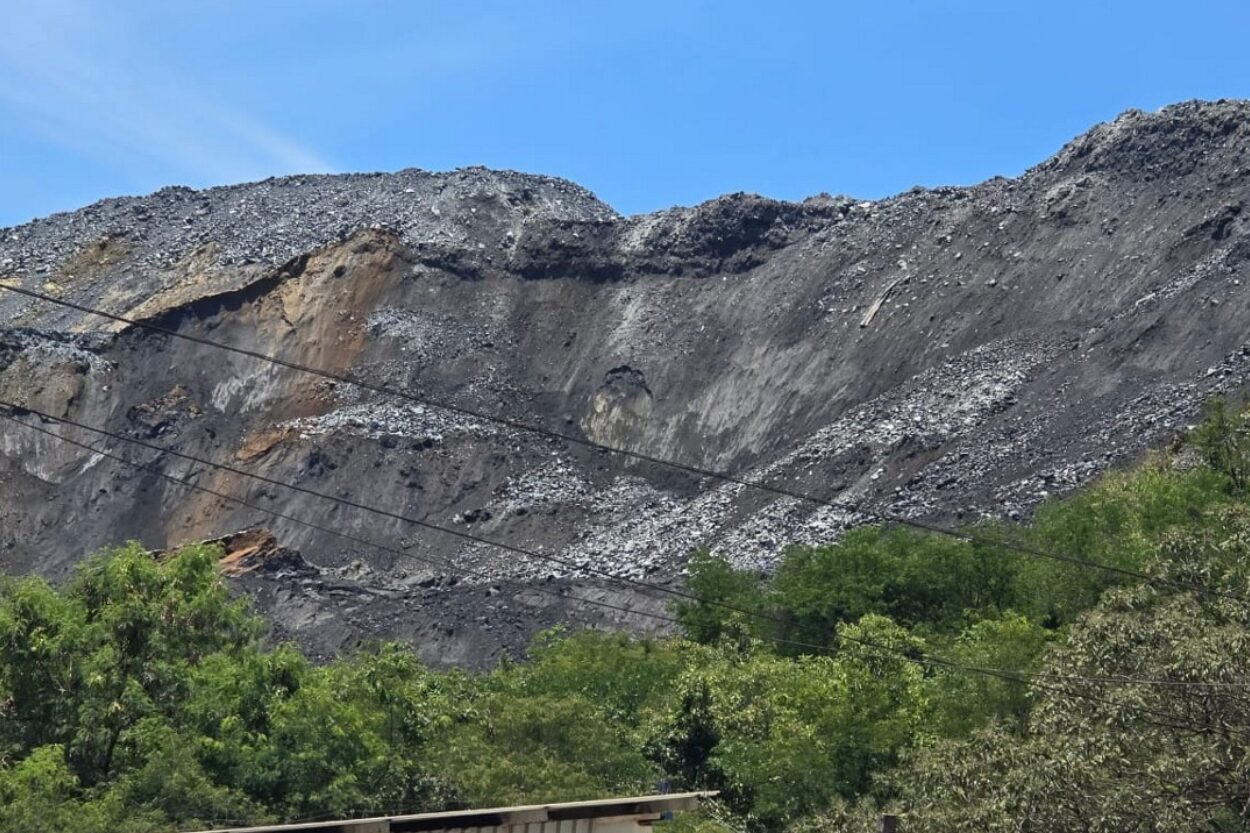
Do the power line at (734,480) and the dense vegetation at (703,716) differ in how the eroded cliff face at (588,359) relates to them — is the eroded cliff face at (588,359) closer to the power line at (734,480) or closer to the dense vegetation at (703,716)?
the power line at (734,480)

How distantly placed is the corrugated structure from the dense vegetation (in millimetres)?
4590

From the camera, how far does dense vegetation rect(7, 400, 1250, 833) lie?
2297cm

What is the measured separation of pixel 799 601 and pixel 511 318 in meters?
45.5

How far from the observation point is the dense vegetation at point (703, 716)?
23.0 meters

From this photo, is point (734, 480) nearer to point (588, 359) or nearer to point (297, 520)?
point (297, 520)

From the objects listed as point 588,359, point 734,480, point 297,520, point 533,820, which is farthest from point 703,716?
point 588,359

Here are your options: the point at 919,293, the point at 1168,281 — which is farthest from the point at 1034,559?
the point at 919,293

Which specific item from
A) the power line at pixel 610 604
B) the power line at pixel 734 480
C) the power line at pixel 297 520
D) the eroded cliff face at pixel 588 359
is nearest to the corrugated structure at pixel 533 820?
the power line at pixel 734 480

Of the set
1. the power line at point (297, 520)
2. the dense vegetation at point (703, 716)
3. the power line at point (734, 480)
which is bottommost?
the dense vegetation at point (703, 716)

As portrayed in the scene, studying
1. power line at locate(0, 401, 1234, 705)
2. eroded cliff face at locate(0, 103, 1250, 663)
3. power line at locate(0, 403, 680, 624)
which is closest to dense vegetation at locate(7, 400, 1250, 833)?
power line at locate(0, 401, 1234, 705)

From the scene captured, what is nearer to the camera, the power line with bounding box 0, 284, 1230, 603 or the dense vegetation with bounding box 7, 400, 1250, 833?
the dense vegetation with bounding box 7, 400, 1250, 833

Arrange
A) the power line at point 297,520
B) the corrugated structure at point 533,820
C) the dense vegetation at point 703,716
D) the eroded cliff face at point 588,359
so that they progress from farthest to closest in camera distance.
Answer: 1. the eroded cliff face at point 588,359
2. the power line at point 297,520
3. the dense vegetation at point 703,716
4. the corrugated structure at point 533,820

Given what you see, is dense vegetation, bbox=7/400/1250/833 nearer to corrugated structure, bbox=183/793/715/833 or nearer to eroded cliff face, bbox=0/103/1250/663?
corrugated structure, bbox=183/793/715/833

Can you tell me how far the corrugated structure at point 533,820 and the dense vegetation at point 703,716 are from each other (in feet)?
15.1
